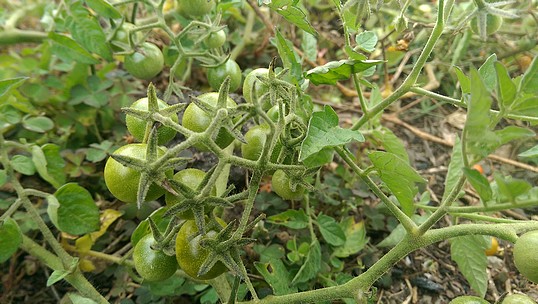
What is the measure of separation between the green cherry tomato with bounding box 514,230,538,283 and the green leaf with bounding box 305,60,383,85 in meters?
0.42

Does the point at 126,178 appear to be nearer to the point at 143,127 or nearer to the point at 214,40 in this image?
the point at 143,127

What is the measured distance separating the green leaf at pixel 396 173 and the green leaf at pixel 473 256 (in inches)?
11.1

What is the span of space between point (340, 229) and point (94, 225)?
68 centimetres

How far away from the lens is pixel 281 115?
0.81 m

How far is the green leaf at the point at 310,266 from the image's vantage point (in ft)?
3.76

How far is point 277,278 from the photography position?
110cm

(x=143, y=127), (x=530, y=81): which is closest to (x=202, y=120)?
(x=143, y=127)

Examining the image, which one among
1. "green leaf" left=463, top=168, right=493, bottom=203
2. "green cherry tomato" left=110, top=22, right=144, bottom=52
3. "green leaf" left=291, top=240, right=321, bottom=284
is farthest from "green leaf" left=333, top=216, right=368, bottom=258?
"green cherry tomato" left=110, top=22, right=144, bottom=52

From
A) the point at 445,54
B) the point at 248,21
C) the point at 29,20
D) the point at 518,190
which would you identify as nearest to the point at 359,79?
the point at 518,190

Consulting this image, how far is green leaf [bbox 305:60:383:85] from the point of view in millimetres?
910

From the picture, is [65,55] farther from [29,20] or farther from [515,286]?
[515,286]

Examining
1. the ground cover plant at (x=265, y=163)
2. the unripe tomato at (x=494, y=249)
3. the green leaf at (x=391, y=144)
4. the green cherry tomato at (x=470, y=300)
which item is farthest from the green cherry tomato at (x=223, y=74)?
the unripe tomato at (x=494, y=249)

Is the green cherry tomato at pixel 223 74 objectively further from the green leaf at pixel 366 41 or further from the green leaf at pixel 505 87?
the green leaf at pixel 505 87

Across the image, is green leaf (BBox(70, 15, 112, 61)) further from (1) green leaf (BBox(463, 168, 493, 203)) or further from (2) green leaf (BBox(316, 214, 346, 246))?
Result: (1) green leaf (BBox(463, 168, 493, 203))
